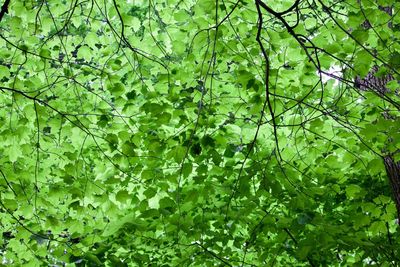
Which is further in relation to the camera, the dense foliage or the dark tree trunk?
the dark tree trunk

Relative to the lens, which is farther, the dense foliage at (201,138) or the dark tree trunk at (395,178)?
the dark tree trunk at (395,178)

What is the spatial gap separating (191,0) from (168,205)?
1.70 metres

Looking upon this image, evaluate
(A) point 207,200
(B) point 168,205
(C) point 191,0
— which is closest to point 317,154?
(A) point 207,200

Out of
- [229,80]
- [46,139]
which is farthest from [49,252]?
[229,80]

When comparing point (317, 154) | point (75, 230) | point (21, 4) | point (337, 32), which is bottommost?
point (75, 230)

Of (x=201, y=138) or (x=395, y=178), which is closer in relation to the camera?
(x=201, y=138)

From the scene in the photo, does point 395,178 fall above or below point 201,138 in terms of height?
above

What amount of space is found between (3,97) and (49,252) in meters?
1.40

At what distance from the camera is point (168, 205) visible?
329 cm

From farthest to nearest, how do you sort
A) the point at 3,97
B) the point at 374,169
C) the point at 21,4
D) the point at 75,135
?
the point at 3,97
the point at 75,135
the point at 21,4
the point at 374,169

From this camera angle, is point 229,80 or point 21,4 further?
point 229,80

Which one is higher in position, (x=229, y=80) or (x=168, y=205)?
(x=229, y=80)

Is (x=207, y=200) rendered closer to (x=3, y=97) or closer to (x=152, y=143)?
(x=152, y=143)

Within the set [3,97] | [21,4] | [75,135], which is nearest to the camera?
[21,4]
